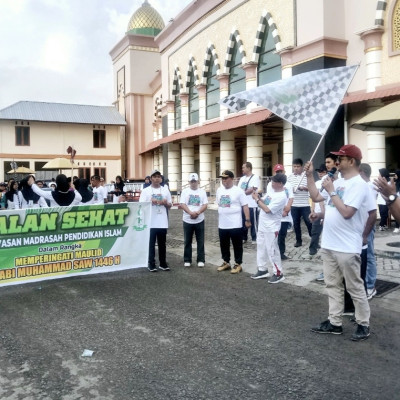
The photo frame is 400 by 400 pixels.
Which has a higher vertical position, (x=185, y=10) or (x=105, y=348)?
(x=185, y=10)

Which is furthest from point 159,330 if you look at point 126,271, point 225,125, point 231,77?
point 231,77

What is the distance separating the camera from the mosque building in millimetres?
13867

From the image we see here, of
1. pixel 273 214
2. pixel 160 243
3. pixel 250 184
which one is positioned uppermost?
pixel 250 184

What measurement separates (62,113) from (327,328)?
38.1 meters

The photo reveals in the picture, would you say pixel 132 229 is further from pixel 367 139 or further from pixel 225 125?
pixel 225 125

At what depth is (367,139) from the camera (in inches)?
564

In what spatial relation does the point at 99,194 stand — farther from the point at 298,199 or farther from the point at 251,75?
the point at 251,75

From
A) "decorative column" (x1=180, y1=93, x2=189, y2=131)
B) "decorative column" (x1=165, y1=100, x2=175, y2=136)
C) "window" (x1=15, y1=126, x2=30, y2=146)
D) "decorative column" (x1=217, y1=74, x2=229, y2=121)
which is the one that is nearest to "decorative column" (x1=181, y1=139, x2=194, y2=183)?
"decorative column" (x1=180, y1=93, x2=189, y2=131)

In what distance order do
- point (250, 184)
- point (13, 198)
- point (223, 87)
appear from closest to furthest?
point (250, 184) → point (13, 198) → point (223, 87)

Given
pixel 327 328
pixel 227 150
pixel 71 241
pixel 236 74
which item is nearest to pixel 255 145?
pixel 227 150

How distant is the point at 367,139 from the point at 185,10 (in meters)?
14.1

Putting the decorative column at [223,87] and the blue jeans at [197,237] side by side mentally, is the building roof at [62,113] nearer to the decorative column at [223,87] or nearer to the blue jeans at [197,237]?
the decorative column at [223,87]

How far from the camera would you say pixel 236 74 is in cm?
2064

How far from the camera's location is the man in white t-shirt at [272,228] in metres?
7.20
